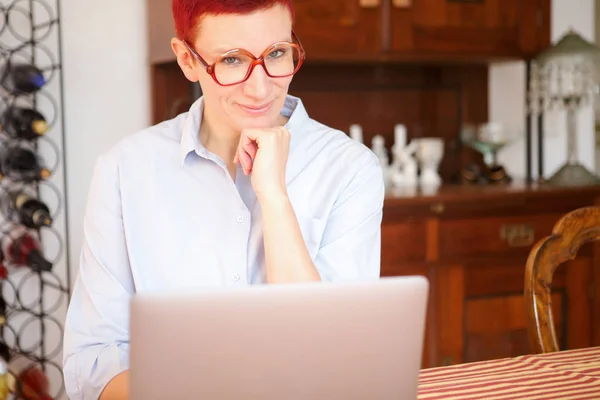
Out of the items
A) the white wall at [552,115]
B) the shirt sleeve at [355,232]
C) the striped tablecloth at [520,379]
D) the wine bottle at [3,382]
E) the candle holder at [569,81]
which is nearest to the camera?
the striped tablecloth at [520,379]

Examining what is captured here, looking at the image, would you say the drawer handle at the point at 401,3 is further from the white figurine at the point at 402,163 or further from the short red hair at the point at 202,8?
the short red hair at the point at 202,8

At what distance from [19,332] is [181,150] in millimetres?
1639

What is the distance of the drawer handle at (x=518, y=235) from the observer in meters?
2.97

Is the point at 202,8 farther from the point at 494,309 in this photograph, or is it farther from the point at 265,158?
the point at 494,309

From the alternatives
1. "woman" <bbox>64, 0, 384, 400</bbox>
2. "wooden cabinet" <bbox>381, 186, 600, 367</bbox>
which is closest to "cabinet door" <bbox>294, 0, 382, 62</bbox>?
"wooden cabinet" <bbox>381, 186, 600, 367</bbox>

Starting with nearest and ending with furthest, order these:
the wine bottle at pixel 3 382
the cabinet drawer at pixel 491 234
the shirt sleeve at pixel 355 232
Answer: the shirt sleeve at pixel 355 232, the wine bottle at pixel 3 382, the cabinet drawer at pixel 491 234

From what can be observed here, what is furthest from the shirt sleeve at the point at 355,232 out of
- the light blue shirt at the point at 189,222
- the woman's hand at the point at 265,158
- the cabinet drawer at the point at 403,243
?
the cabinet drawer at the point at 403,243

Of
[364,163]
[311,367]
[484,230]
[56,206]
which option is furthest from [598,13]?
[311,367]

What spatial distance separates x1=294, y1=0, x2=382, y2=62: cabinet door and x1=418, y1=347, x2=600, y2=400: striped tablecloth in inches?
66.8

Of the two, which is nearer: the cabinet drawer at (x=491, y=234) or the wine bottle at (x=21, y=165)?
the wine bottle at (x=21, y=165)

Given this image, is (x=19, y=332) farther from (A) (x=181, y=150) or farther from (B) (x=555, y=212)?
(B) (x=555, y=212)

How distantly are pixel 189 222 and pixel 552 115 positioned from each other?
2529 mm

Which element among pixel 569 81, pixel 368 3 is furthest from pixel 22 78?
pixel 569 81

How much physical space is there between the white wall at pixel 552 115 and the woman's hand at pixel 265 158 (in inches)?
90.6
